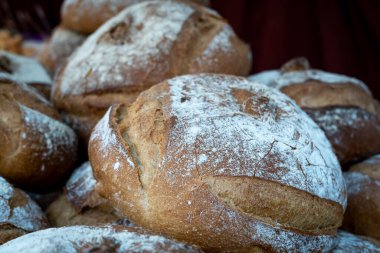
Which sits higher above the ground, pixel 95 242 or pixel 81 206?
pixel 95 242

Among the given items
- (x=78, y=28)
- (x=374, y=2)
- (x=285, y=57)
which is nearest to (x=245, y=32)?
(x=285, y=57)

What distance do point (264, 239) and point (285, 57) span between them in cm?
283

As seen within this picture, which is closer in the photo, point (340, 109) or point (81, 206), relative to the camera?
point (81, 206)

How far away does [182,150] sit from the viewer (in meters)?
1.23

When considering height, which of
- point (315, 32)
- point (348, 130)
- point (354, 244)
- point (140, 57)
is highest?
point (140, 57)

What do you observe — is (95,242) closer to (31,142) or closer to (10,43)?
(31,142)

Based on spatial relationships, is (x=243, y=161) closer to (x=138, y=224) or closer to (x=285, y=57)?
(x=138, y=224)

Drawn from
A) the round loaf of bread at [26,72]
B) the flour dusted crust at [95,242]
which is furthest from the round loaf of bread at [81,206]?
the round loaf of bread at [26,72]

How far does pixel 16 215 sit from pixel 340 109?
4.27 feet

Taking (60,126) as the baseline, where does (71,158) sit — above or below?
below

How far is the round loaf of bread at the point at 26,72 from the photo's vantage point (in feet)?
7.02

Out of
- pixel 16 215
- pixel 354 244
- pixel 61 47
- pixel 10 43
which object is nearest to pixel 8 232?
pixel 16 215

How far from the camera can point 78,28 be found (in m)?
2.60

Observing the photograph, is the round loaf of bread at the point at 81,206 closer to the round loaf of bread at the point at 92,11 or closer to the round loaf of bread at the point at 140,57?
the round loaf of bread at the point at 140,57
